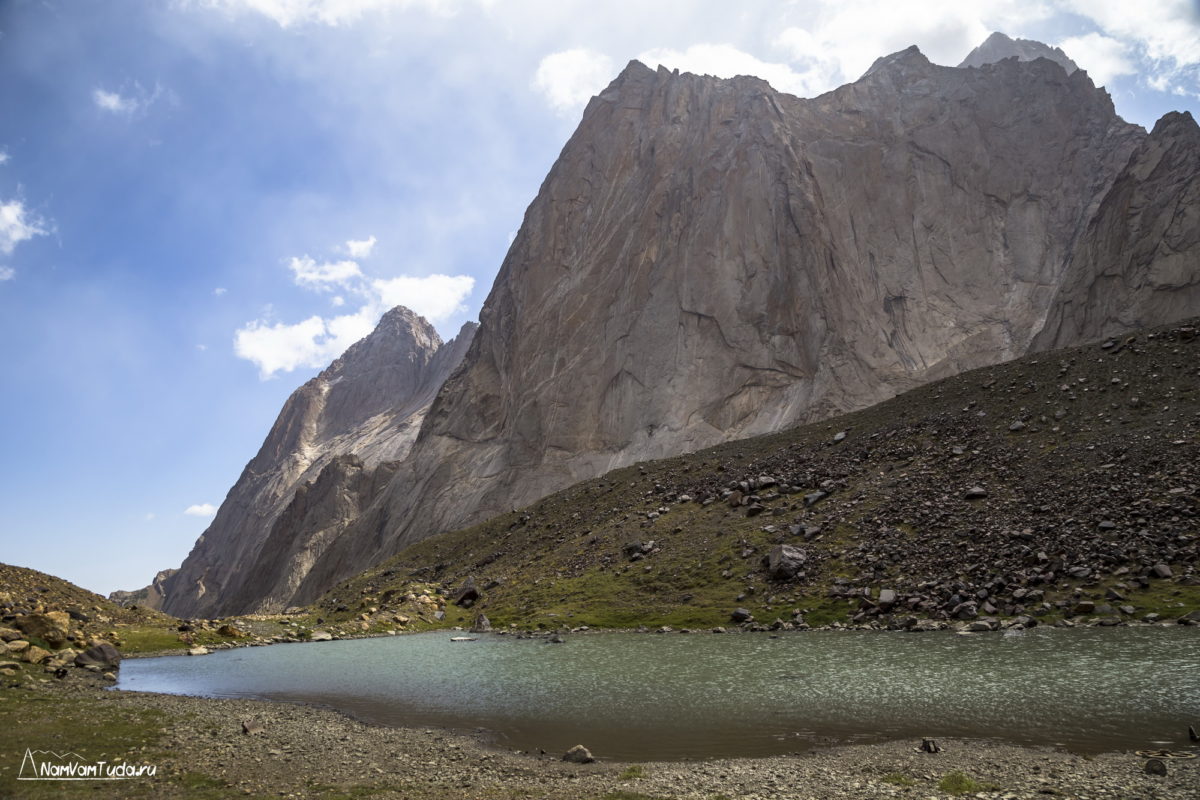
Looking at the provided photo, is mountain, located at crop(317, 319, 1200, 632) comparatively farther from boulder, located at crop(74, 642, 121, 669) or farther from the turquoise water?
boulder, located at crop(74, 642, 121, 669)

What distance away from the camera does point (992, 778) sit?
16.6 m

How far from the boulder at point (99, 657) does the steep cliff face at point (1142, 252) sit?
343 ft

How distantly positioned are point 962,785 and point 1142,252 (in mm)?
100072

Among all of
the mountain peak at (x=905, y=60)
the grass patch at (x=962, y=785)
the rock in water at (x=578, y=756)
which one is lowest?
the rock in water at (x=578, y=756)

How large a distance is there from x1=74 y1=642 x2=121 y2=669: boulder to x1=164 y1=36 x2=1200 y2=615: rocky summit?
8212 centimetres

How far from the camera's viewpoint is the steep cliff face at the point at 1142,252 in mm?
86438

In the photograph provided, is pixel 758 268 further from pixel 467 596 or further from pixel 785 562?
pixel 785 562

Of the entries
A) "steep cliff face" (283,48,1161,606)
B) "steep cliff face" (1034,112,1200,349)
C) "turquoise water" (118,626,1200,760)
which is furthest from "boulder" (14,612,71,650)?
"steep cliff face" (1034,112,1200,349)

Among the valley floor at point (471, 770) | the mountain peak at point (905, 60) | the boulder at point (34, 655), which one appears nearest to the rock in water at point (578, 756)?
the valley floor at point (471, 770)

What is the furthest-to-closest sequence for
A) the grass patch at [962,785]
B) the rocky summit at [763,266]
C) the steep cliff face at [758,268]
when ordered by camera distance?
the steep cliff face at [758,268]
the rocky summit at [763,266]
the grass patch at [962,785]

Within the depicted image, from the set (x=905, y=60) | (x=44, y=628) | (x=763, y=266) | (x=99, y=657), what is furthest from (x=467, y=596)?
(x=905, y=60)

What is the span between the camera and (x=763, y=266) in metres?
128

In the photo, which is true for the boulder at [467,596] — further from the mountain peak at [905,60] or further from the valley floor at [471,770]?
the mountain peak at [905,60]

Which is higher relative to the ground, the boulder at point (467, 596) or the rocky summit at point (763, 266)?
the rocky summit at point (763, 266)
